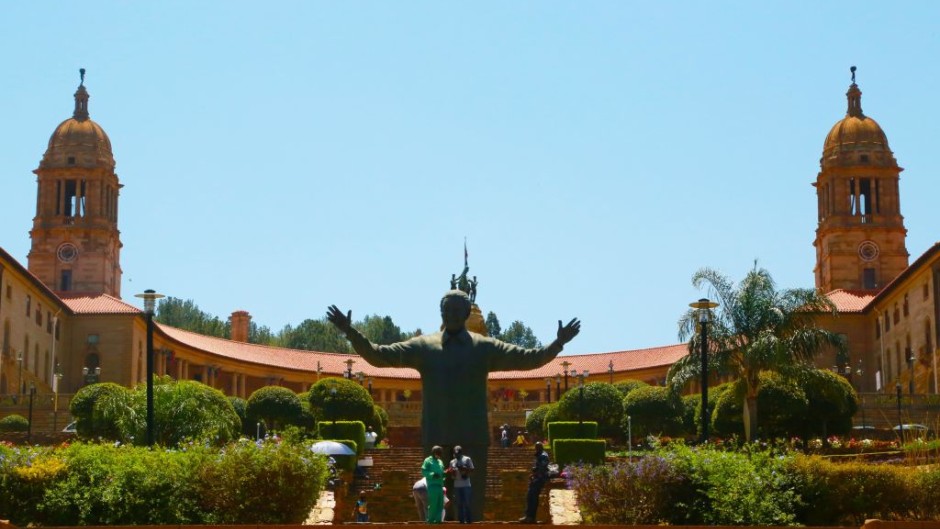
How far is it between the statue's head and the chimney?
279 feet

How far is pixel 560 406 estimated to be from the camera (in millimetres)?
55062

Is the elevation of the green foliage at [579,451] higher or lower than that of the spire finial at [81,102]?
lower

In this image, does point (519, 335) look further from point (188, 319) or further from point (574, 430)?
point (574, 430)

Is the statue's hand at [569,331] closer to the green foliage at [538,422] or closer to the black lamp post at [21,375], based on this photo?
the green foliage at [538,422]

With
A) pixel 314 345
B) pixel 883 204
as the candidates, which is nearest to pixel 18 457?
pixel 883 204

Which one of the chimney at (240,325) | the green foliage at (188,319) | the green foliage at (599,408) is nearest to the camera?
the green foliage at (599,408)

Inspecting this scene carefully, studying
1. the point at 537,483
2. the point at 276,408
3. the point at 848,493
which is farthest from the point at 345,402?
the point at 848,493

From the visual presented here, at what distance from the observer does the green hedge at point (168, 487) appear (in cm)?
2009

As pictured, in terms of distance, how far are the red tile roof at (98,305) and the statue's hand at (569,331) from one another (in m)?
64.9

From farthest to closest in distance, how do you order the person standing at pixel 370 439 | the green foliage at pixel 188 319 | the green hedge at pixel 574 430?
the green foliage at pixel 188 319 → the person standing at pixel 370 439 → the green hedge at pixel 574 430

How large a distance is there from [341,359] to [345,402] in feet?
134

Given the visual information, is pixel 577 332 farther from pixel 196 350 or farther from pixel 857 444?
pixel 196 350

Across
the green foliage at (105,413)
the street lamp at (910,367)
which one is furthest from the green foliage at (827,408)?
the street lamp at (910,367)

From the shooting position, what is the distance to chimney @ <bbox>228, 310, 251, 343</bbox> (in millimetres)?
101125
